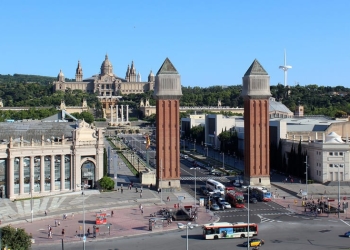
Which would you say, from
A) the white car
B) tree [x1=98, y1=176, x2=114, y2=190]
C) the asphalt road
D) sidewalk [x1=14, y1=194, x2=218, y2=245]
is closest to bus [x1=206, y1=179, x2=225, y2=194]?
the white car

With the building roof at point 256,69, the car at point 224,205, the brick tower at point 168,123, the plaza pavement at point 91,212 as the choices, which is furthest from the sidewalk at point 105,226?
the building roof at point 256,69

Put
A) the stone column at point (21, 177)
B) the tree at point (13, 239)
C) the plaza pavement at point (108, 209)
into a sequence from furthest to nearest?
the stone column at point (21, 177)
the plaza pavement at point (108, 209)
the tree at point (13, 239)

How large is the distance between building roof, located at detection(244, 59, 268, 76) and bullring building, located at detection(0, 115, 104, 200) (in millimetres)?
23180

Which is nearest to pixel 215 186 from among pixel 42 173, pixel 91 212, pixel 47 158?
pixel 91 212

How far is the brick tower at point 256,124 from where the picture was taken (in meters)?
75.6

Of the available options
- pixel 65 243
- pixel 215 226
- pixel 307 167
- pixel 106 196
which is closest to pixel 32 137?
pixel 106 196

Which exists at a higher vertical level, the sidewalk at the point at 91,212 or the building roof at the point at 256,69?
the building roof at the point at 256,69

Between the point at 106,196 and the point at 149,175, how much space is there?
1242 cm

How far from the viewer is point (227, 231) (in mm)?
47156

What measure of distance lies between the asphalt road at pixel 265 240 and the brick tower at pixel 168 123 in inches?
919

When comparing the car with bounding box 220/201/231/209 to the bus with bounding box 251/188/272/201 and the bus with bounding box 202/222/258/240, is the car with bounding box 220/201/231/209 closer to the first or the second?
the bus with bounding box 251/188/272/201

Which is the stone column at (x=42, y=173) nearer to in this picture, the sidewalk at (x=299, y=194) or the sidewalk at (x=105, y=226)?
the sidewalk at (x=105, y=226)

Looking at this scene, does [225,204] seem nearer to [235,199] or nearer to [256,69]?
[235,199]

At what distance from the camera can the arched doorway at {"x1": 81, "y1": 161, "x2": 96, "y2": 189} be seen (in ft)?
236
